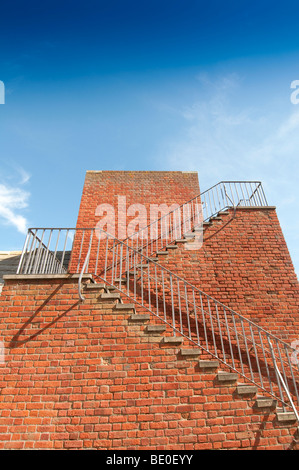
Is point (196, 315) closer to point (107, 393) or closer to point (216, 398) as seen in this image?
point (216, 398)

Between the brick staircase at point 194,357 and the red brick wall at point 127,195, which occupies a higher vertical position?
Answer: the red brick wall at point 127,195

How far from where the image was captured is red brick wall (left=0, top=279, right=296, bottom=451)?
3.09 m

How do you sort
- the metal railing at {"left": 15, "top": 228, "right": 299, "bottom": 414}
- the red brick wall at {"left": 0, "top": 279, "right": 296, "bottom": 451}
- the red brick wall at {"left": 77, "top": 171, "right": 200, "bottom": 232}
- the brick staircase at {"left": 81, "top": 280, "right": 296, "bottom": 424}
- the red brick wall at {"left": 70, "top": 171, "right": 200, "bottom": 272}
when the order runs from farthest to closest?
the red brick wall at {"left": 77, "top": 171, "right": 200, "bottom": 232}
the red brick wall at {"left": 70, "top": 171, "right": 200, "bottom": 272}
the metal railing at {"left": 15, "top": 228, "right": 299, "bottom": 414}
the brick staircase at {"left": 81, "top": 280, "right": 296, "bottom": 424}
the red brick wall at {"left": 0, "top": 279, "right": 296, "bottom": 451}

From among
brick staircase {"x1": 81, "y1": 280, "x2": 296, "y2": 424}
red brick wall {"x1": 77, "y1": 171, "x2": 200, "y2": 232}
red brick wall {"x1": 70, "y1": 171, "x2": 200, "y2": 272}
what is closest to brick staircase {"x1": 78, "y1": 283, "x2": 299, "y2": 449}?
brick staircase {"x1": 81, "y1": 280, "x2": 296, "y2": 424}

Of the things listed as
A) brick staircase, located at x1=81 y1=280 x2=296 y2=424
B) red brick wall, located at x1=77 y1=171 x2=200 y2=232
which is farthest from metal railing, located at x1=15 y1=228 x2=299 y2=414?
red brick wall, located at x1=77 y1=171 x2=200 y2=232

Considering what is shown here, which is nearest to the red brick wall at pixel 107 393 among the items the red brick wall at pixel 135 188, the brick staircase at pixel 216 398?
the brick staircase at pixel 216 398

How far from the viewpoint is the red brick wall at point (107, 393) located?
3086 millimetres

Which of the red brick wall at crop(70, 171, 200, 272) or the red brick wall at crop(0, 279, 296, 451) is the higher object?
the red brick wall at crop(70, 171, 200, 272)

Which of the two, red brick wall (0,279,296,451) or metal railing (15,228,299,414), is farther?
metal railing (15,228,299,414)

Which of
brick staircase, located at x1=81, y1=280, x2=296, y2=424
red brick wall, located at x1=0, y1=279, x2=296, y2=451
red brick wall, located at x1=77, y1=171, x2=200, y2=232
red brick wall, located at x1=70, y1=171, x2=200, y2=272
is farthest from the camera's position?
red brick wall, located at x1=77, y1=171, x2=200, y2=232

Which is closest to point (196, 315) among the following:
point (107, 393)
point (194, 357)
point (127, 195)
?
point (194, 357)

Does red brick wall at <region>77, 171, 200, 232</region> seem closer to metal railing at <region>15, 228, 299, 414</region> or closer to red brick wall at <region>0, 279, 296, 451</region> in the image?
metal railing at <region>15, 228, 299, 414</region>

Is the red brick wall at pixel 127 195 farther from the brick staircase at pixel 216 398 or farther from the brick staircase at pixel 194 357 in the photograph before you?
the brick staircase at pixel 216 398
